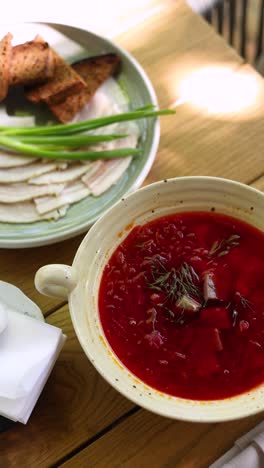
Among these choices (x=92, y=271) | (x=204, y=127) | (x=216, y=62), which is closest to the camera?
(x=92, y=271)

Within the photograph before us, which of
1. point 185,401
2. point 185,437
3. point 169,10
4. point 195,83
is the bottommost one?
Answer: point 185,437

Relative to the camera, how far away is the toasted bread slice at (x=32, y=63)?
60.3 inches

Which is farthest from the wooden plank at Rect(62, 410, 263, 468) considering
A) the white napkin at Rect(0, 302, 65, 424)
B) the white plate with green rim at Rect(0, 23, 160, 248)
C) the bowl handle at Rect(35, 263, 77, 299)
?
the white plate with green rim at Rect(0, 23, 160, 248)

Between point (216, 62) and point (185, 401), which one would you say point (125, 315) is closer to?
point (185, 401)

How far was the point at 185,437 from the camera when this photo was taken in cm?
114

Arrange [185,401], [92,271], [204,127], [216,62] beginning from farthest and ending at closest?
[216,62], [204,127], [92,271], [185,401]

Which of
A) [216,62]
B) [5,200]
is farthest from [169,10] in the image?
[5,200]

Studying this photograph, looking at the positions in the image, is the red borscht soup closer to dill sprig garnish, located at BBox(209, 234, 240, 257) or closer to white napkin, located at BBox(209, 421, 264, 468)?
dill sprig garnish, located at BBox(209, 234, 240, 257)

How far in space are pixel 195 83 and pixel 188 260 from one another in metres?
0.65

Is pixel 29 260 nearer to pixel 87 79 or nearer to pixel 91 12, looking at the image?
pixel 87 79

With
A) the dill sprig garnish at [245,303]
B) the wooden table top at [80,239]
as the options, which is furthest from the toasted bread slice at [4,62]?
the dill sprig garnish at [245,303]

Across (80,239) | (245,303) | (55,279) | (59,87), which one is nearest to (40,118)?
(59,87)

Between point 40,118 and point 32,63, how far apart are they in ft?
0.44

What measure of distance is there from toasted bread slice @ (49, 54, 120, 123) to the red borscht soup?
49cm
